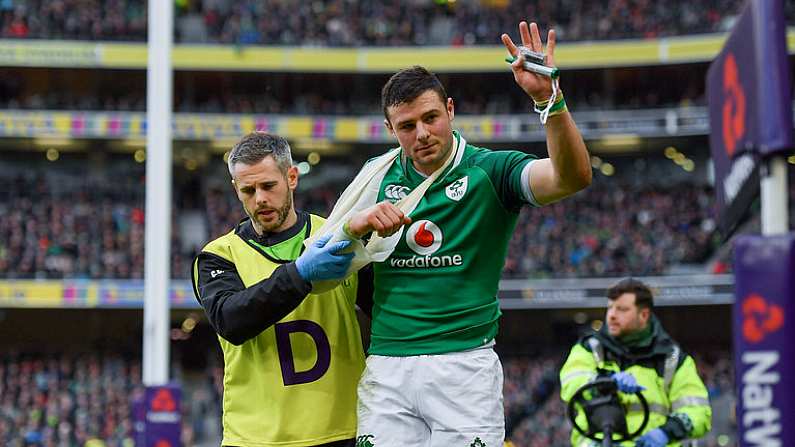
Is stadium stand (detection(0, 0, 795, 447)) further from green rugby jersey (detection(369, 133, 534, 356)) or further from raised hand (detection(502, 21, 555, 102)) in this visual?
raised hand (detection(502, 21, 555, 102))

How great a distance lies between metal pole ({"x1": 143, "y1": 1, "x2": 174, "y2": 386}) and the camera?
1226cm

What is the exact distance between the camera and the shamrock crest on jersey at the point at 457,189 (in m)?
4.11

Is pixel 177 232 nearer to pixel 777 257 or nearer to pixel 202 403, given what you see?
pixel 202 403

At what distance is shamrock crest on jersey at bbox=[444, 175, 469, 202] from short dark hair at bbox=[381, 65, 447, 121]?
10.9 inches

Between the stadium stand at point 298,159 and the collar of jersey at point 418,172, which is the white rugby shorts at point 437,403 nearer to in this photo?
the collar of jersey at point 418,172

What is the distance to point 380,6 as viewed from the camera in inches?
1368

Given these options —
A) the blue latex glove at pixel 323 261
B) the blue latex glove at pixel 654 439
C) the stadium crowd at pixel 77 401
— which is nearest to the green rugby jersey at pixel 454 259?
the blue latex glove at pixel 323 261

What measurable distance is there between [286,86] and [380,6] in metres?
3.60

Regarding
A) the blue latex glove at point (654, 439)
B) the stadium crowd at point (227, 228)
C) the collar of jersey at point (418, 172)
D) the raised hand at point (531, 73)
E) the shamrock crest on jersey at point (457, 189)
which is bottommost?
the blue latex glove at point (654, 439)

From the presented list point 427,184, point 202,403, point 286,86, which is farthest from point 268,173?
point 286,86

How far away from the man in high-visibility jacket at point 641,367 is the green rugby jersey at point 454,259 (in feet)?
A: 8.86

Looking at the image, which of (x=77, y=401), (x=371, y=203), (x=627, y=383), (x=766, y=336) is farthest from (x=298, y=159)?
(x=766, y=336)

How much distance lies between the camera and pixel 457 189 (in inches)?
162

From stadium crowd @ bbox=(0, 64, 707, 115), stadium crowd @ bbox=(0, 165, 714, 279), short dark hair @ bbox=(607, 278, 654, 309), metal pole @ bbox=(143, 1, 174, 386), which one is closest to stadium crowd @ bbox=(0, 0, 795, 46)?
stadium crowd @ bbox=(0, 64, 707, 115)
